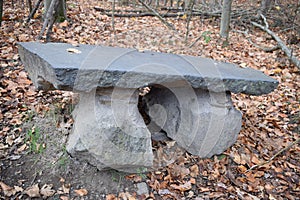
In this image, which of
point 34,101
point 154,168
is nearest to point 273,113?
point 154,168

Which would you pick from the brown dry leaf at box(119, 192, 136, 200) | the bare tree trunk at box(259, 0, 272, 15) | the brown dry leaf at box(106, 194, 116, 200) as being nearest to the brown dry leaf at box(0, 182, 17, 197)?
the brown dry leaf at box(106, 194, 116, 200)

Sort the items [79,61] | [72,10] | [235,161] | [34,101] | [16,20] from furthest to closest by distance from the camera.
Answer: [72,10]
[16,20]
[34,101]
[235,161]
[79,61]

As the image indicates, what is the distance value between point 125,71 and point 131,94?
29 centimetres

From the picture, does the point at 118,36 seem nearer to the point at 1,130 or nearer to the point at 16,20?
the point at 16,20

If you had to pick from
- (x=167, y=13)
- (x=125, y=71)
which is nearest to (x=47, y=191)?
(x=125, y=71)

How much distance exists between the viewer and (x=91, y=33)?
4.84m

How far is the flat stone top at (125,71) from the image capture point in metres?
1.88

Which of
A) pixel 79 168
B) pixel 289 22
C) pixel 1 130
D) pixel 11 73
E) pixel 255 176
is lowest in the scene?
pixel 255 176

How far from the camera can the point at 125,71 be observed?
78.1 inches

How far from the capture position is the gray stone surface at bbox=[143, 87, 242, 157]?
2.54 metres

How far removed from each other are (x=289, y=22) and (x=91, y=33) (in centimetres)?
498

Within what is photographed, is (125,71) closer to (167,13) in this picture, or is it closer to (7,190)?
(7,190)

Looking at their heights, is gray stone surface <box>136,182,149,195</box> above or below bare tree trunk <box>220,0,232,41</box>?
below

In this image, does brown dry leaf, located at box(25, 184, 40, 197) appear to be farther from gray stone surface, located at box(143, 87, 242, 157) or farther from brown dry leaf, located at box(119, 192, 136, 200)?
gray stone surface, located at box(143, 87, 242, 157)
